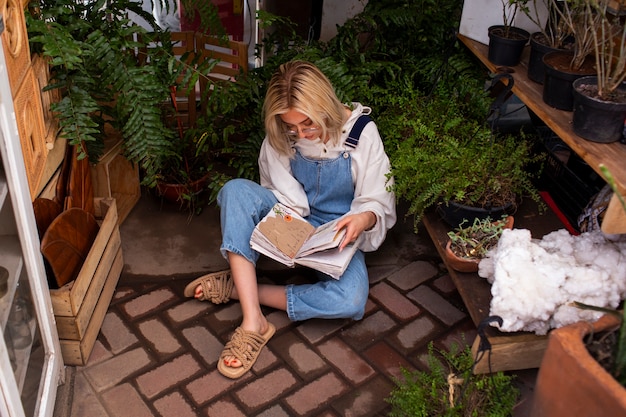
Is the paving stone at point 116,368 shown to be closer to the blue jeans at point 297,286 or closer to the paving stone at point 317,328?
the blue jeans at point 297,286

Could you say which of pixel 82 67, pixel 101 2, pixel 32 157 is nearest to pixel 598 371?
pixel 32 157

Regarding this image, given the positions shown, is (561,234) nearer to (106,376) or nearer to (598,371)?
(598,371)

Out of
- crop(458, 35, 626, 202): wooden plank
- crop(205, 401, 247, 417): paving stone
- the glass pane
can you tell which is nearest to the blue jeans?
crop(205, 401, 247, 417): paving stone

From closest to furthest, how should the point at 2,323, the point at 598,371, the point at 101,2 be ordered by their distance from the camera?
the point at 598,371
the point at 2,323
the point at 101,2

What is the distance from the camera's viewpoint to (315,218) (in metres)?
3.34

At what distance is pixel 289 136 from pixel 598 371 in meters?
1.88

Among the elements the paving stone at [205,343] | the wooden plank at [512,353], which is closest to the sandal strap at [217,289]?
the paving stone at [205,343]

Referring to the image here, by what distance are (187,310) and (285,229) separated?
64 centimetres

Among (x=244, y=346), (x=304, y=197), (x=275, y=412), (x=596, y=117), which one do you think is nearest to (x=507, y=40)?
(x=596, y=117)

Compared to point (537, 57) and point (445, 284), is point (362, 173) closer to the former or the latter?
point (445, 284)

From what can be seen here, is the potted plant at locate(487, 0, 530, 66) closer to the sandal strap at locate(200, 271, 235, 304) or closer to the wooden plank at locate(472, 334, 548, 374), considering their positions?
the wooden plank at locate(472, 334, 548, 374)

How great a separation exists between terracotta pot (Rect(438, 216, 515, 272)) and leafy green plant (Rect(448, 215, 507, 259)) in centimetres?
3

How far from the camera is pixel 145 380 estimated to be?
286 cm

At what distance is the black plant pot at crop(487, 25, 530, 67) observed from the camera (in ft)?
10.4
